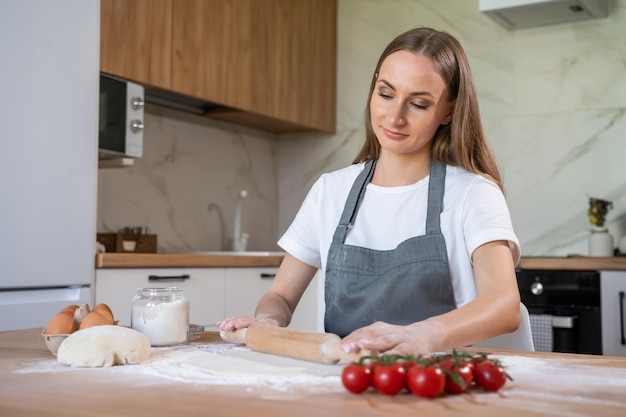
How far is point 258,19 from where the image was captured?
→ 12.0ft

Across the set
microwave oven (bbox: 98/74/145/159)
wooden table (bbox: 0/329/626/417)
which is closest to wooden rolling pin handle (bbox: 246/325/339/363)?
wooden table (bbox: 0/329/626/417)

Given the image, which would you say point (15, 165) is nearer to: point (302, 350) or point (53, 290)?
point (53, 290)

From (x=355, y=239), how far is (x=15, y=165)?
1254 millimetres

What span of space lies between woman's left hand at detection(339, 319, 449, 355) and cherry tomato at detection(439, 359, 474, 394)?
172 millimetres

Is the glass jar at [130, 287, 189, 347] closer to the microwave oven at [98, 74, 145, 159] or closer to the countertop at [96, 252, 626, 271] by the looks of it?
the countertop at [96, 252, 626, 271]

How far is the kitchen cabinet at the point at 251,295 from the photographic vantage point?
3104 mm

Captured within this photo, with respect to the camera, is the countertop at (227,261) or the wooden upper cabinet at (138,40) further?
the wooden upper cabinet at (138,40)

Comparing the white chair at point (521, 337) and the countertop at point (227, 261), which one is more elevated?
the countertop at point (227, 261)

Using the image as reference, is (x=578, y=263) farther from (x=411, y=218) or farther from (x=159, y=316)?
(x=159, y=316)

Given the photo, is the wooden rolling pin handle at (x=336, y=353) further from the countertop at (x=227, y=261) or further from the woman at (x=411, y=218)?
the countertop at (x=227, y=261)

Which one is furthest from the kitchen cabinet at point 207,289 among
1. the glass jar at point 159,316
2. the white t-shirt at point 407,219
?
the glass jar at point 159,316

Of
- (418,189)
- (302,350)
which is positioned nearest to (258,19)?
(418,189)

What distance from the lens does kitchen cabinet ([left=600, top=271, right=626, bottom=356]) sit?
301 centimetres

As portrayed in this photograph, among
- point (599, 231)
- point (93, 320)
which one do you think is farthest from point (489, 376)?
point (599, 231)
